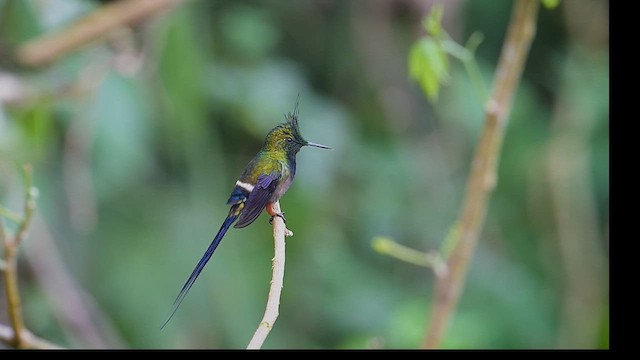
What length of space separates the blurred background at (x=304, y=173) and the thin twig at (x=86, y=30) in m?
0.02

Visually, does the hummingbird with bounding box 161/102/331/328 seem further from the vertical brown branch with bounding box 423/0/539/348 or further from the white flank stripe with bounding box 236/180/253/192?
the vertical brown branch with bounding box 423/0/539/348

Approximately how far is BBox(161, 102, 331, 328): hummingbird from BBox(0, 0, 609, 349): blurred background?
519mm

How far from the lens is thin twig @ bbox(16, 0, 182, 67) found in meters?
1.17

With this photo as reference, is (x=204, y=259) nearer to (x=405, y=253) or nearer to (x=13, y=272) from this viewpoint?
(x=13, y=272)

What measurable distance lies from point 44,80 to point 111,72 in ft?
0.31

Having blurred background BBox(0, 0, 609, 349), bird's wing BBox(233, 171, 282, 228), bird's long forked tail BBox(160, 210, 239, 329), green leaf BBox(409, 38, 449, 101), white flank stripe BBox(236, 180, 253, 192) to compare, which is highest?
bird's wing BBox(233, 171, 282, 228)

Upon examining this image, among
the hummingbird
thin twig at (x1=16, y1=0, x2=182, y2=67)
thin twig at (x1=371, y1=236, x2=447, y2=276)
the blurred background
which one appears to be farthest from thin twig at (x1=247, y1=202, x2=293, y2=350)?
thin twig at (x1=16, y1=0, x2=182, y2=67)

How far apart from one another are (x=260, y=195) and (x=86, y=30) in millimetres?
790

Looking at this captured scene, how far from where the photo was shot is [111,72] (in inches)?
48.6

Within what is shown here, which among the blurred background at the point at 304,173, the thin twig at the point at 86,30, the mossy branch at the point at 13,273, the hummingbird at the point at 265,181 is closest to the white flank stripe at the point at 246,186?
the hummingbird at the point at 265,181

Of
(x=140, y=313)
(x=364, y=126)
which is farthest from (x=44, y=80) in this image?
(x=364, y=126)
